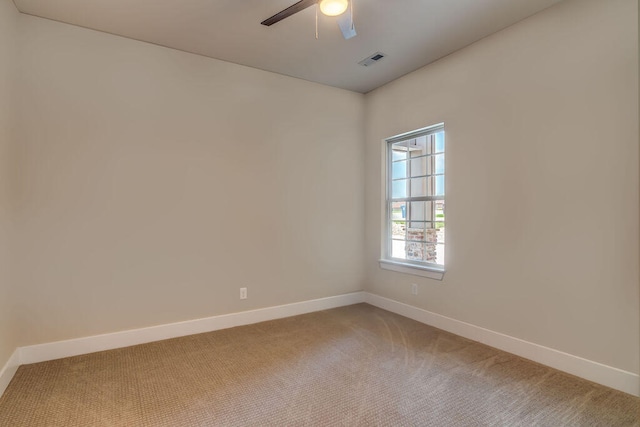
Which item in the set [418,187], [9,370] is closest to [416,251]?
[418,187]

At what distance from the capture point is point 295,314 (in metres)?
3.84

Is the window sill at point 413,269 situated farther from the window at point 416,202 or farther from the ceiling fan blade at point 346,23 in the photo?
the ceiling fan blade at point 346,23

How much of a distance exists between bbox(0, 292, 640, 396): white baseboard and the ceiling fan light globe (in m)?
2.84

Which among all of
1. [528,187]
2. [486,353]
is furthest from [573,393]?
[528,187]

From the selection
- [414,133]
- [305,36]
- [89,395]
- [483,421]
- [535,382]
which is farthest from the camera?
[414,133]

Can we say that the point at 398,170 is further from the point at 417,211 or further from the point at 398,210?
the point at 417,211

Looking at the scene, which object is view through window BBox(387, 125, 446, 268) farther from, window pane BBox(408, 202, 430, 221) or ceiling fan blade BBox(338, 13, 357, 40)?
ceiling fan blade BBox(338, 13, 357, 40)

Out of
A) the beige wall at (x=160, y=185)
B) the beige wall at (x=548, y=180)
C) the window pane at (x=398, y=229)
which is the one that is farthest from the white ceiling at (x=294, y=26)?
the window pane at (x=398, y=229)

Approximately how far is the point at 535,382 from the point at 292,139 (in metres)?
3.18

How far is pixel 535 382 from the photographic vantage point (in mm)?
2307

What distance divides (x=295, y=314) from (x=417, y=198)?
197 cm

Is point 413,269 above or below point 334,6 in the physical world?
below

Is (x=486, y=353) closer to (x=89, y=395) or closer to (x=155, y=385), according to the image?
(x=155, y=385)

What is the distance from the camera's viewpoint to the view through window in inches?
140
